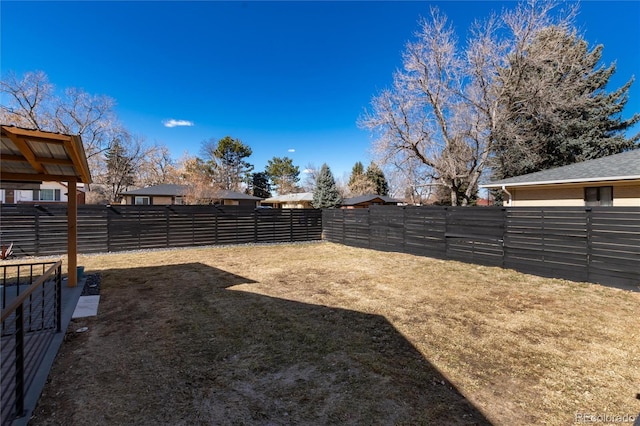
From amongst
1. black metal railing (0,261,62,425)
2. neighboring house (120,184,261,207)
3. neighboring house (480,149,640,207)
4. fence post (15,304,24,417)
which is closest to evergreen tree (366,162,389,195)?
neighboring house (120,184,261,207)

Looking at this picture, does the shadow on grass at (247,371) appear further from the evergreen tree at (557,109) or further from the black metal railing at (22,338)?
the evergreen tree at (557,109)

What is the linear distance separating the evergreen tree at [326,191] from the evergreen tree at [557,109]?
15.3 m

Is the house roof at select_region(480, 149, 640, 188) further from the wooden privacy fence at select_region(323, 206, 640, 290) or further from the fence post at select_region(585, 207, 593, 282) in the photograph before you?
the wooden privacy fence at select_region(323, 206, 640, 290)

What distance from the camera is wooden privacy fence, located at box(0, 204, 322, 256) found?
353 inches

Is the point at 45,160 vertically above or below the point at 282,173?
below

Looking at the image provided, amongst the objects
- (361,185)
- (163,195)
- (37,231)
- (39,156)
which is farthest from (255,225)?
(361,185)

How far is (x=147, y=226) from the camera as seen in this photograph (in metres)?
10.6

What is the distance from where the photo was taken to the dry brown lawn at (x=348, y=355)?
88.1 inches

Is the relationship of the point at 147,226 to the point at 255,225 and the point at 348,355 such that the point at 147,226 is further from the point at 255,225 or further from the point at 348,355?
the point at 348,355

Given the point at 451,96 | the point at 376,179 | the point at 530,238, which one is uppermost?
the point at 451,96

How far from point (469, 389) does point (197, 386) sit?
2.36m

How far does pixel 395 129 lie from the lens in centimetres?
1562

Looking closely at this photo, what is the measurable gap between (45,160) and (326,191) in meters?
26.4

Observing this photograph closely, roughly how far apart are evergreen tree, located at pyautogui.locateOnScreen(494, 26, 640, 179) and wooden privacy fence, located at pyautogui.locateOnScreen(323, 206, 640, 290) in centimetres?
826
